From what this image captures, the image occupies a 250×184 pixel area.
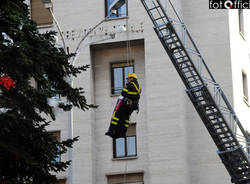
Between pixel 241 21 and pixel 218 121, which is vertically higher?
pixel 241 21

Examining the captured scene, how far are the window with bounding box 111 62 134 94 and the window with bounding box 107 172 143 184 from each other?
11.7ft

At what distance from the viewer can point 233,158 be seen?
2292 cm

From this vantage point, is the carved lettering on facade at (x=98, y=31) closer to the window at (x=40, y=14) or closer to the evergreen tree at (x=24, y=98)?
the window at (x=40, y=14)

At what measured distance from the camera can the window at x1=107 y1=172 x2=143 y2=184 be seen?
104 ft

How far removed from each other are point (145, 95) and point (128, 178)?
3.45 m

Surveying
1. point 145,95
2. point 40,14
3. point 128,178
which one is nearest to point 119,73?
point 145,95

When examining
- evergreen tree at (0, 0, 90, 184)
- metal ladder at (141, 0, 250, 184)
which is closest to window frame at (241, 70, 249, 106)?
metal ladder at (141, 0, 250, 184)

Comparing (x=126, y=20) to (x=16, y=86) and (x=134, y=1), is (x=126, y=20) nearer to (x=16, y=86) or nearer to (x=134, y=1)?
(x=134, y=1)

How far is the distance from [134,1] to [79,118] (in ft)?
17.4

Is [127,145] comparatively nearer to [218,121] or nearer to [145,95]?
[145,95]

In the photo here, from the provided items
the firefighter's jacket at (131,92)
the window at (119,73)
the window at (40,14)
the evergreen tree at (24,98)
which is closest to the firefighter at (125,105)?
the firefighter's jacket at (131,92)

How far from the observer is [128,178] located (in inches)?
1254

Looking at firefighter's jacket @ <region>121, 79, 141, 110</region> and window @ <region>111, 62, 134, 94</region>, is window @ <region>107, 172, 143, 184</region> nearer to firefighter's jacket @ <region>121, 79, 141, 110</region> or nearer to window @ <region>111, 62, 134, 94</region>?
window @ <region>111, 62, 134, 94</region>

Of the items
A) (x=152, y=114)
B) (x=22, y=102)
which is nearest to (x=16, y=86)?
(x=22, y=102)
